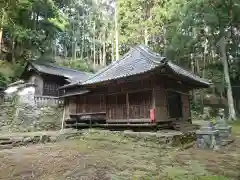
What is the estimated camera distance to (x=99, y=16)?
1687 inches

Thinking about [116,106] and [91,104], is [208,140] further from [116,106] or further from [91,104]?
[91,104]

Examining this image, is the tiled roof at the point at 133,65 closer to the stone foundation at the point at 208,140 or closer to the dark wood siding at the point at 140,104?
the dark wood siding at the point at 140,104

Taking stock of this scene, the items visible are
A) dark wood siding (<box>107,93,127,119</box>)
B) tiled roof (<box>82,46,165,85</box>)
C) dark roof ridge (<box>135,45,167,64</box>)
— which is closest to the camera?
dark roof ridge (<box>135,45,167,64</box>)

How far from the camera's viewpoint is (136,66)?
12898 mm

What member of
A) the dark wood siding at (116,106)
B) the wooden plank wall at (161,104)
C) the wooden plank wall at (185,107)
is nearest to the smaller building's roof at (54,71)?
the dark wood siding at (116,106)

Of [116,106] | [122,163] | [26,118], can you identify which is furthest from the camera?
[26,118]

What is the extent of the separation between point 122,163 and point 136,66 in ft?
20.6

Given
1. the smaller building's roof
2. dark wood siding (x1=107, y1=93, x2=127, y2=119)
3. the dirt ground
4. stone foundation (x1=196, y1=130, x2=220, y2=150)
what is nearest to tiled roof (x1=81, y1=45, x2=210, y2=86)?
dark wood siding (x1=107, y1=93, x2=127, y2=119)

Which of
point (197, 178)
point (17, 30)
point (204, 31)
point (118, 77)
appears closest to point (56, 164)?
point (197, 178)

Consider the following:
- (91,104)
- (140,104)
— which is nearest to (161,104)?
(140,104)

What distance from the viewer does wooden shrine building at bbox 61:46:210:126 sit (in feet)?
39.7

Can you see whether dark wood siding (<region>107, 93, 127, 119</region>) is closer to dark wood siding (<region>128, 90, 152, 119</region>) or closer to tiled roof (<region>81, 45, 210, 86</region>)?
dark wood siding (<region>128, 90, 152, 119</region>)

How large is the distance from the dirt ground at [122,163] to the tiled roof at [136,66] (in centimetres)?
362

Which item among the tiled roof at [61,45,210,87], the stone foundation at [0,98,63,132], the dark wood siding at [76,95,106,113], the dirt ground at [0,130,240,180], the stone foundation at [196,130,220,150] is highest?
the tiled roof at [61,45,210,87]
